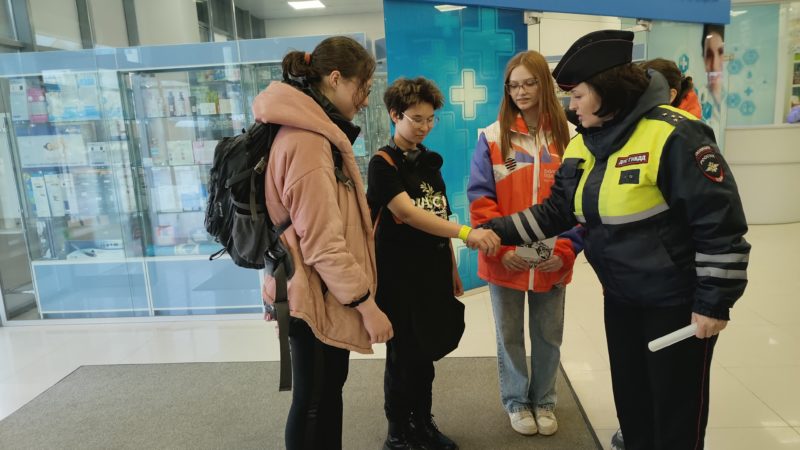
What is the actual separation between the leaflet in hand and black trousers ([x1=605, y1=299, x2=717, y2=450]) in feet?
1.51

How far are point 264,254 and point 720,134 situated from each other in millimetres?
6269

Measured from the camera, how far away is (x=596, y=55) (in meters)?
1.41

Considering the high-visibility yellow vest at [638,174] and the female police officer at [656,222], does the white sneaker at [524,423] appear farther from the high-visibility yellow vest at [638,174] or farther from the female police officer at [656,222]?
the high-visibility yellow vest at [638,174]

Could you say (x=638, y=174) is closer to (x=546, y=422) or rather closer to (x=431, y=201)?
(x=431, y=201)

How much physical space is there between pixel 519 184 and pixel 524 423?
1.05 metres

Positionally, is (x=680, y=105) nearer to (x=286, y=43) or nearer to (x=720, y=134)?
(x=286, y=43)

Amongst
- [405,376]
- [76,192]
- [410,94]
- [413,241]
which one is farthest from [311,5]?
[405,376]

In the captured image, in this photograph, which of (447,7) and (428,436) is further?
(447,7)

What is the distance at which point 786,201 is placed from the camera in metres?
6.18

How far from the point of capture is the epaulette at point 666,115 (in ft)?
4.47

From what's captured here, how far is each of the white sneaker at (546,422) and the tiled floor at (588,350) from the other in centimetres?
22

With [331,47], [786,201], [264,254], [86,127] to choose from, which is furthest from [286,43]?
[786,201]

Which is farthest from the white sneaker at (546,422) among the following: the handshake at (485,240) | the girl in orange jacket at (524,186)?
the handshake at (485,240)

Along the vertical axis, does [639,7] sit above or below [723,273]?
above
